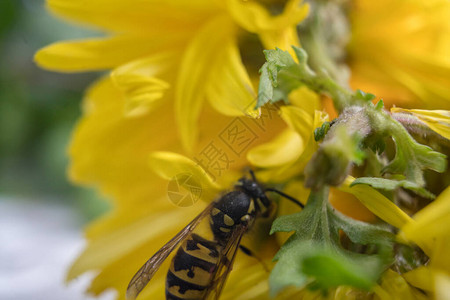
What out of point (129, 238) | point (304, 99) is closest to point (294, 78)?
point (304, 99)

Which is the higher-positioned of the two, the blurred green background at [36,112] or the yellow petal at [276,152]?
the blurred green background at [36,112]

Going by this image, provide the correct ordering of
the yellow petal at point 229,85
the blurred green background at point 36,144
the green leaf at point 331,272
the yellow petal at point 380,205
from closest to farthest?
the green leaf at point 331,272 → the yellow petal at point 380,205 → the yellow petal at point 229,85 → the blurred green background at point 36,144

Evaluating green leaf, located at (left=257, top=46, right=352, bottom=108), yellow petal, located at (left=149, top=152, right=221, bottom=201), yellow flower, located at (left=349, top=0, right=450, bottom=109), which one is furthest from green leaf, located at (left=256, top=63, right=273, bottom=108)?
yellow flower, located at (left=349, top=0, right=450, bottom=109)

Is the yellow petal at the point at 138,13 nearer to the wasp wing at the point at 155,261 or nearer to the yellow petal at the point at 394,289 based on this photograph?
the wasp wing at the point at 155,261

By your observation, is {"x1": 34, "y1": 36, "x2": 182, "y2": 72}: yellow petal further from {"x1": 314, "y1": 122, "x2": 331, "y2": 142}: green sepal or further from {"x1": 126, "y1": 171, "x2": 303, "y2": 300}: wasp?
{"x1": 314, "y1": 122, "x2": 331, "y2": 142}: green sepal

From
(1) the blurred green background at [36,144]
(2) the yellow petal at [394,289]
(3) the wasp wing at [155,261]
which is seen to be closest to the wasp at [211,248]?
(3) the wasp wing at [155,261]

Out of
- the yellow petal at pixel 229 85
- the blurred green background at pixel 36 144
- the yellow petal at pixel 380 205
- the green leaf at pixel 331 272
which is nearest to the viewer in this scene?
the green leaf at pixel 331 272

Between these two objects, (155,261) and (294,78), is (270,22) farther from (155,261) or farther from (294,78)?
(155,261)
